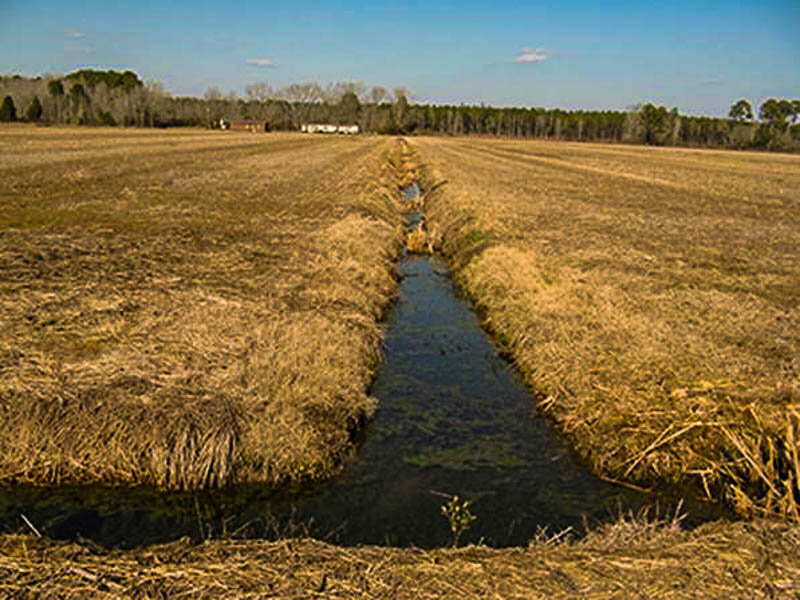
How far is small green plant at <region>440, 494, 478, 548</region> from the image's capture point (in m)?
7.25

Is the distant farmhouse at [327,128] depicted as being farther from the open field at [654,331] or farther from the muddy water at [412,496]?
the muddy water at [412,496]

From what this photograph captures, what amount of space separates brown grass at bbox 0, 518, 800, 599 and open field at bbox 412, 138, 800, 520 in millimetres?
1624

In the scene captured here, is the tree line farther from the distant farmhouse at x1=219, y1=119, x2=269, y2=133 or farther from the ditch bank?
the ditch bank

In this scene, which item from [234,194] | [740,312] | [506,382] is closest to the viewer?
[506,382]

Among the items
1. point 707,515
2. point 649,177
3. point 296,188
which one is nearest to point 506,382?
point 707,515

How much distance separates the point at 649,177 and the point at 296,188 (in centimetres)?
3454

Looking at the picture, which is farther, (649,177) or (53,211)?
(649,177)

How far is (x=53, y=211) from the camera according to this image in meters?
23.0

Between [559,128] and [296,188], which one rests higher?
[559,128]

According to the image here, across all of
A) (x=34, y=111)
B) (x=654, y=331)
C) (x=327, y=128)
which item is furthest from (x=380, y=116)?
(x=654, y=331)

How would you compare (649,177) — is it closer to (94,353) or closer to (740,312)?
(740,312)

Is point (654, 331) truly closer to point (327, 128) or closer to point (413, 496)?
point (413, 496)

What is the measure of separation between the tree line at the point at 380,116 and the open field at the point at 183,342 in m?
131

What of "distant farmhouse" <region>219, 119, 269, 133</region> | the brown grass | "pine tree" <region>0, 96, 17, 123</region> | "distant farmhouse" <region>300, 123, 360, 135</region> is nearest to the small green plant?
the brown grass
